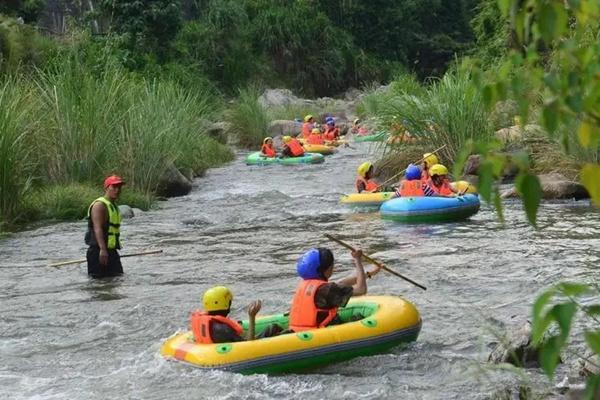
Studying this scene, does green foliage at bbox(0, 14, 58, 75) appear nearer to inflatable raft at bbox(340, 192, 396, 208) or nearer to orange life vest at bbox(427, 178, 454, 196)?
inflatable raft at bbox(340, 192, 396, 208)

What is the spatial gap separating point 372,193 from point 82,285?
5.58 m

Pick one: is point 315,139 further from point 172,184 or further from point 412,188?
point 412,188

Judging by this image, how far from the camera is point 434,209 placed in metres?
12.1

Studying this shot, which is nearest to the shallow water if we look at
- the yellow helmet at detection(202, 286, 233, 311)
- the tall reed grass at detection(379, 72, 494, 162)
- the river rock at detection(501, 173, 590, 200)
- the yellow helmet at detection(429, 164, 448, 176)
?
the river rock at detection(501, 173, 590, 200)

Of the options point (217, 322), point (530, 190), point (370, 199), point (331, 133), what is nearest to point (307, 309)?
point (217, 322)

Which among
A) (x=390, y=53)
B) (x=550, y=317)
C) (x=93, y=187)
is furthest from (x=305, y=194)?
(x=390, y=53)

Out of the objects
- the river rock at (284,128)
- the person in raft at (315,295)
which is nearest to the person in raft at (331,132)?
the river rock at (284,128)

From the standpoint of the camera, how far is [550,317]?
1763mm

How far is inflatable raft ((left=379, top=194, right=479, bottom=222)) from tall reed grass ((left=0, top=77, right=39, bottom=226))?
4.89 metres

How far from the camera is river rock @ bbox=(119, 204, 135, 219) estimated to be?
44.6ft

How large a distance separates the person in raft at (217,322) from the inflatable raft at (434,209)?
6216 mm

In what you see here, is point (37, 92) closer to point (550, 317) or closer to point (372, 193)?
point (372, 193)

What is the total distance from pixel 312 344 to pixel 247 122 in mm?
21301

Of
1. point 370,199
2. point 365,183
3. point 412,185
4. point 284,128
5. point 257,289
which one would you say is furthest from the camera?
point 284,128
